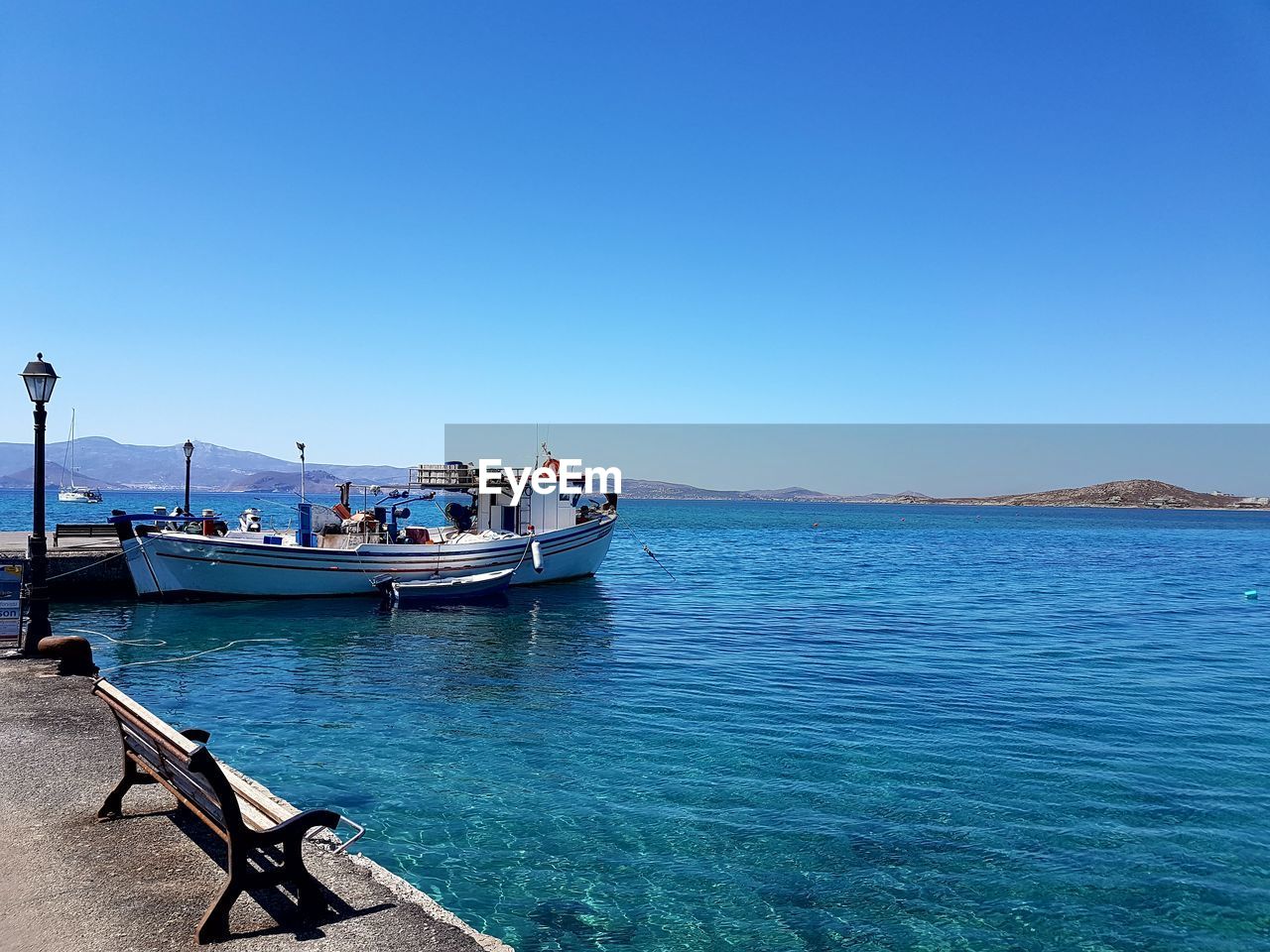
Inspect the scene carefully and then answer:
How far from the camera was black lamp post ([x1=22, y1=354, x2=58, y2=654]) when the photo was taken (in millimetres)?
11938

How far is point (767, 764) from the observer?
1115cm

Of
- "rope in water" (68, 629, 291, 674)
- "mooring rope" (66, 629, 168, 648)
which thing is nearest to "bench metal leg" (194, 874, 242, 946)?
"rope in water" (68, 629, 291, 674)

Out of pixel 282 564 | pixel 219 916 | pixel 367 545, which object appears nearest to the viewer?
pixel 219 916

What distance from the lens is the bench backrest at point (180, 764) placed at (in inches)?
195

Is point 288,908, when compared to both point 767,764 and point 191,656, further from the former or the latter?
point 191,656

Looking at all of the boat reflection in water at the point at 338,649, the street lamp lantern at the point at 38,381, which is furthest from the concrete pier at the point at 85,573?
the street lamp lantern at the point at 38,381

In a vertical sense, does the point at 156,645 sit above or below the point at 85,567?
below

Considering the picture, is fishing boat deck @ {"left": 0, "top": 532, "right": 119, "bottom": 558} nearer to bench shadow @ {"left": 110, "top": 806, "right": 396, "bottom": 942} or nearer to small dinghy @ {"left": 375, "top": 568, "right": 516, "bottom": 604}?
small dinghy @ {"left": 375, "top": 568, "right": 516, "bottom": 604}

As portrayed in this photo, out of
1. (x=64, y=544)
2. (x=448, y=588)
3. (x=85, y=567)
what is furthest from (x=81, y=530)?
(x=448, y=588)

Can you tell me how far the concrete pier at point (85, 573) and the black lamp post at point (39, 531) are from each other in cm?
1540

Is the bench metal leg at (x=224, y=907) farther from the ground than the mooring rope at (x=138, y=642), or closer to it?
farther from the ground

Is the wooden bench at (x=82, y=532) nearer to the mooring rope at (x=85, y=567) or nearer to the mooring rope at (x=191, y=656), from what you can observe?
the mooring rope at (x=85, y=567)

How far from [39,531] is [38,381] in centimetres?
246

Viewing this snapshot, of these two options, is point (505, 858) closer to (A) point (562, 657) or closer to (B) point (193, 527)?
(A) point (562, 657)
